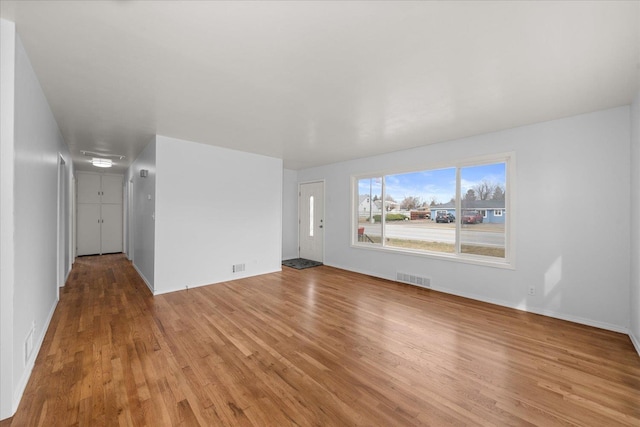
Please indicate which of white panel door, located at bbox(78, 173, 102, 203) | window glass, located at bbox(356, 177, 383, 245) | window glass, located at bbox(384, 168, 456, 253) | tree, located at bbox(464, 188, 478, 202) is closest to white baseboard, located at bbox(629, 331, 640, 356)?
window glass, located at bbox(384, 168, 456, 253)

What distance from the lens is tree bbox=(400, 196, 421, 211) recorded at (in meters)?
4.75

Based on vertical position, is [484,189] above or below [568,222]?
above

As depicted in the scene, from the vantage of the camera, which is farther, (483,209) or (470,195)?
(470,195)

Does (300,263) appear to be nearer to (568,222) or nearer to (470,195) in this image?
(470,195)

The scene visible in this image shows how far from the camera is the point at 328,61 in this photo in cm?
198

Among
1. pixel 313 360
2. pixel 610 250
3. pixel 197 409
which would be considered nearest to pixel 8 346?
pixel 197 409

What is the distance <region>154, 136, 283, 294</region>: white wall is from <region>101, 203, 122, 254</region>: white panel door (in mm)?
5146

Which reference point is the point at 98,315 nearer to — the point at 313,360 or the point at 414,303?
the point at 313,360

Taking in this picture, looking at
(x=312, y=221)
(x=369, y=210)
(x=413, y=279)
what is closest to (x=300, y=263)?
(x=312, y=221)

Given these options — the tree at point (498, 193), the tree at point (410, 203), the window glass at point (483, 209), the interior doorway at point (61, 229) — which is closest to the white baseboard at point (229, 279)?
the interior doorway at point (61, 229)

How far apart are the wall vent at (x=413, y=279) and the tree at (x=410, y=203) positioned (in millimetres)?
1265

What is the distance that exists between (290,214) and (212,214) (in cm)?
269

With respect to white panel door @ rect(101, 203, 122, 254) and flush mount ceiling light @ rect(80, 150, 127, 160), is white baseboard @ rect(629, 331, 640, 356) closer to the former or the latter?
flush mount ceiling light @ rect(80, 150, 127, 160)

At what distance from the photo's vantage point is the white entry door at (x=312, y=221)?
6359 mm
